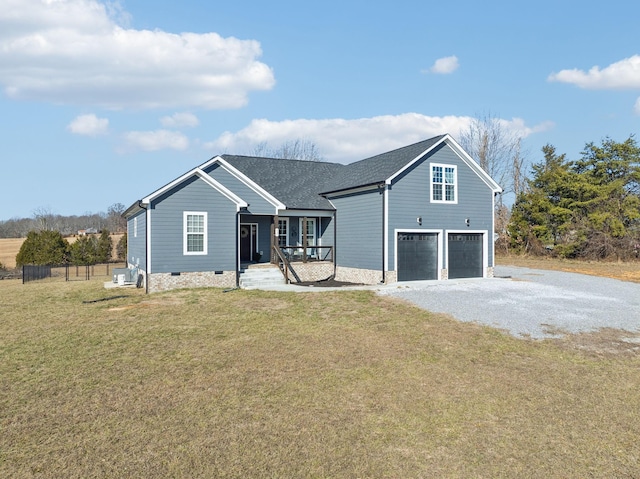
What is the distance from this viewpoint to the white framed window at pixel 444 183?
64.1 ft

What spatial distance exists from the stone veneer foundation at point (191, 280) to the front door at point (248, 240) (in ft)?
11.6

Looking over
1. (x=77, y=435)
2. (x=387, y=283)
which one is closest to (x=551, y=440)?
(x=77, y=435)

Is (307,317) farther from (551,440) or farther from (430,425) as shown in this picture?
(551,440)

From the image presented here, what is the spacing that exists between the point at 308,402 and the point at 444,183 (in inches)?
619

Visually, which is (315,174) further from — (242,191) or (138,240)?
(138,240)

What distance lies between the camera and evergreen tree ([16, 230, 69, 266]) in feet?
109

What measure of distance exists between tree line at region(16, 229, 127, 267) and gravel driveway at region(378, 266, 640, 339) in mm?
27587

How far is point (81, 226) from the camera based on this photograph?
77.5m

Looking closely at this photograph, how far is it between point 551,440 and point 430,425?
4.46 ft

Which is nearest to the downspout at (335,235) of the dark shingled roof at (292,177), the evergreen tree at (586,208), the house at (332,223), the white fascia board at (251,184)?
the house at (332,223)

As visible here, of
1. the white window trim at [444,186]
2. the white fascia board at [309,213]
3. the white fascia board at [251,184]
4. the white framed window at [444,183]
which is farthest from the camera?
the white fascia board at [309,213]

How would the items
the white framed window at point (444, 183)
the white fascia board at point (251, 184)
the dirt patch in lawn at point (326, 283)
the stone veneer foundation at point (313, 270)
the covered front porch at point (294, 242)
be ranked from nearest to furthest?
1. the dirt patch in lawn at point (326, 283)
2. the white framed window at point (444, 183)
3. the white fascia board at point (251, 184)
4. the stone veneer foundation at point (313, 270)
5. the covered front porch at point (294, 242)

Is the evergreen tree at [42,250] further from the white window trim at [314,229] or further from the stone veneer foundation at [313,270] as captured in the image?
the stone veneer foundation at [313,270]

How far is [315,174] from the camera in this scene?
2539 cm
